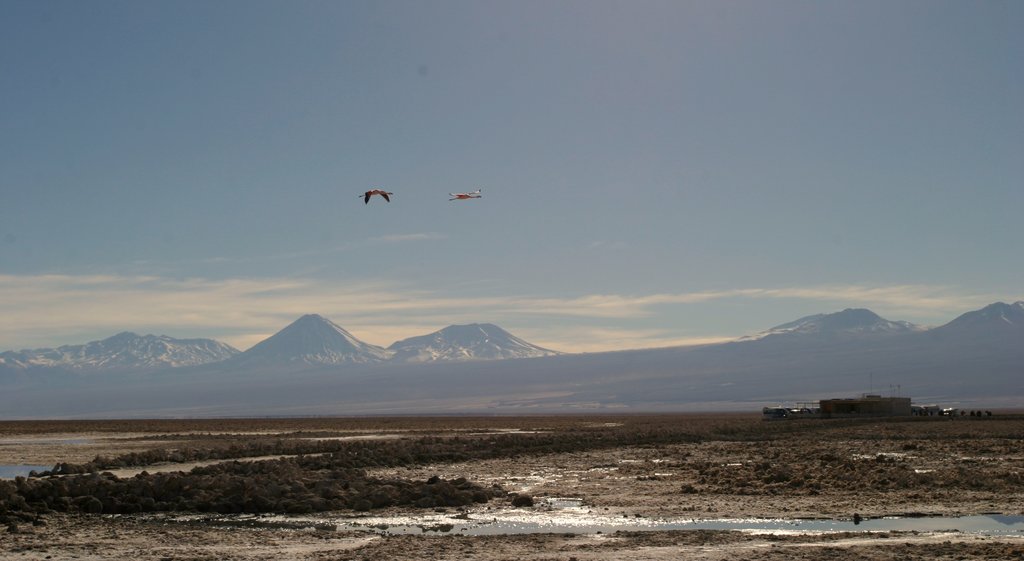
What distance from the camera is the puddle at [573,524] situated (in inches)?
802

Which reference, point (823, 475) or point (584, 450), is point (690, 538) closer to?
point (823, 475)

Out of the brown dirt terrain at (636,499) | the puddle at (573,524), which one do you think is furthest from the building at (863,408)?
the puddle at (573,524)

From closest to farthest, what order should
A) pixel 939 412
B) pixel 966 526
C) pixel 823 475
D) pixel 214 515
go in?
pixel 966 526 < pixel 214 515 < pixel 823 475 < pixel 939 412

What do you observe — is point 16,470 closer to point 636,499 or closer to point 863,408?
point 636,499

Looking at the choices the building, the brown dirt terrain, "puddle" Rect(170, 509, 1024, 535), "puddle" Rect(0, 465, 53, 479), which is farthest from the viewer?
the building

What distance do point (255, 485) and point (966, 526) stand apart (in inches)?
590

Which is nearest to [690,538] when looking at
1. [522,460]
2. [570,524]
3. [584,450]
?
[570,524]

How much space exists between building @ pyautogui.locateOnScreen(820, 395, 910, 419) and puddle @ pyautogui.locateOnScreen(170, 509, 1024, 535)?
71.0 m

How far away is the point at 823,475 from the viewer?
2997cm

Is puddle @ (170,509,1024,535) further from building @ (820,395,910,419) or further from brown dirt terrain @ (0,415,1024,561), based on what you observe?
building @ (820,395,910,419)

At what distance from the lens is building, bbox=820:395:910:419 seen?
298 ft

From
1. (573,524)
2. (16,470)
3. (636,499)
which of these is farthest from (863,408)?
(573,524)

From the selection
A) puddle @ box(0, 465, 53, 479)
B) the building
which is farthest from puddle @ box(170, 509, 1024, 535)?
the building

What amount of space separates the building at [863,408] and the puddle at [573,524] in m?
71.0
